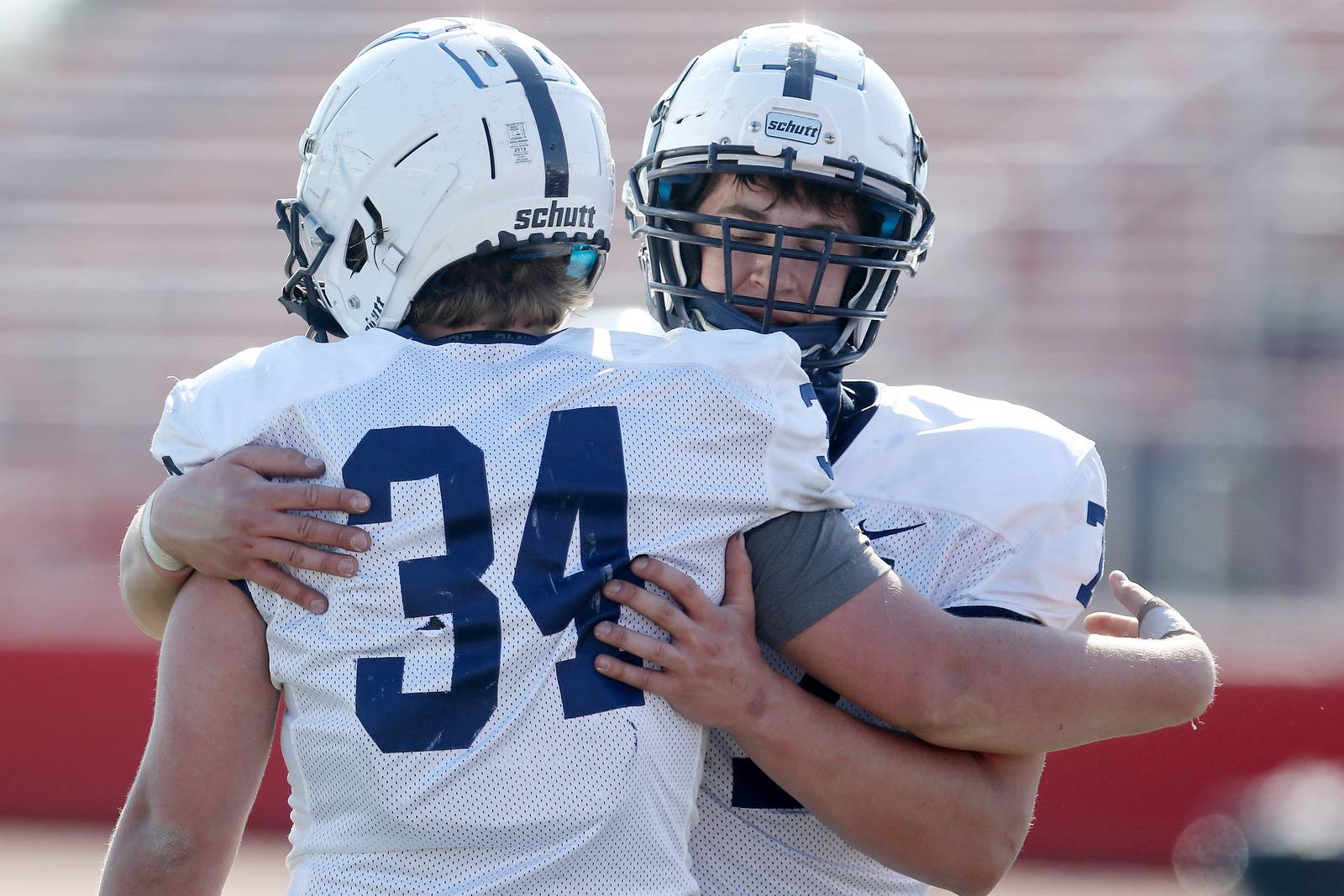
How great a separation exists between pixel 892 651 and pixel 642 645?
255mm

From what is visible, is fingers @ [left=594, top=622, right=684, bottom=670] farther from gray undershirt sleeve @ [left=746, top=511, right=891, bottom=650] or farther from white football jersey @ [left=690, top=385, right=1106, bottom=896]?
white football jersey @ [left=690, top=385, right=1106, bottom=896]

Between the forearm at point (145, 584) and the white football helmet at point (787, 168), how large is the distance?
791 millimetres

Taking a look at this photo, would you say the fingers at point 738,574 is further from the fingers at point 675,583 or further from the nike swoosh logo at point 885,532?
the nike swoosh logo at point 885,532

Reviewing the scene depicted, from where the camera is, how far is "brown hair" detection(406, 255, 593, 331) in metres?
1.56

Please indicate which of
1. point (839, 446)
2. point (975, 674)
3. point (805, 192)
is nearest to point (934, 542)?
point (839, 446)

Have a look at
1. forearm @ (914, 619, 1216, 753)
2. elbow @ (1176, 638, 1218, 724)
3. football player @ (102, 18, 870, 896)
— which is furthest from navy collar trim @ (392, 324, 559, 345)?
elbow @ (1176, 638, 1218, 724)

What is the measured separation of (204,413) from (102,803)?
168 inches

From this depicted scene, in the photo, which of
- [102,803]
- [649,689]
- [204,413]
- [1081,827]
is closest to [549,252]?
[204,413]

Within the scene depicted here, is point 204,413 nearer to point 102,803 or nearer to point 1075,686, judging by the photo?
point 1075,686

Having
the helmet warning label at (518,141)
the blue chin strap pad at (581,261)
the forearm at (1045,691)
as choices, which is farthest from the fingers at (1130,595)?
the helmet warning label at (518,141)

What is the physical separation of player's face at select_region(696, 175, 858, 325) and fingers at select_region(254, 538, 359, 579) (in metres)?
0.76

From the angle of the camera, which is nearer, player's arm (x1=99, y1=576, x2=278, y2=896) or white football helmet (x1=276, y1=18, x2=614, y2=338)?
player's arm (x1=99, y1=576, x2=278, y2=896)

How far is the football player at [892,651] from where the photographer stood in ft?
4.58

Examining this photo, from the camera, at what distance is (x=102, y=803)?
5.24m
